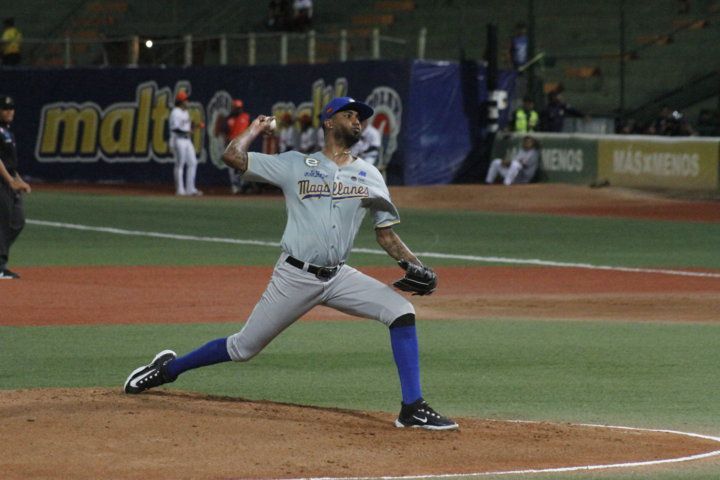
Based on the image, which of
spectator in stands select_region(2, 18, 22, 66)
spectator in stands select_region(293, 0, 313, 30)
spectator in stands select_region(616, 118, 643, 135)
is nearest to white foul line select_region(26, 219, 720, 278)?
spectator in stands select_region(616, 118, 643, 135)

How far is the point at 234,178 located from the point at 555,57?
8096 mm

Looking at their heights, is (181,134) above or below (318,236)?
below

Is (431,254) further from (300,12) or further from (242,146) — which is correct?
(300,12)

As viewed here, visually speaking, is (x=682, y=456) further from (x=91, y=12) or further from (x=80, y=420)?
(x=91, y=12)

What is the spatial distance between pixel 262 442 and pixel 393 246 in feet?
4.63

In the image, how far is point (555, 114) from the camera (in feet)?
113

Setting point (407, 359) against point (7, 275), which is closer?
point (407, 359)

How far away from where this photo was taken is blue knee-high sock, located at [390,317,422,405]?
8.42 metres

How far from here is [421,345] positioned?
12.5 meters

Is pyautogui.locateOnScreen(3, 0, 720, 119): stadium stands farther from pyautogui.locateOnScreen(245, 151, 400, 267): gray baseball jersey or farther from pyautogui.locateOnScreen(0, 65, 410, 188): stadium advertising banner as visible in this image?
pyautogui.locateOnScreen(245, 151, 400, 267): gray baseball jersey

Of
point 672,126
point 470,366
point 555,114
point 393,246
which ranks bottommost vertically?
point 470,366

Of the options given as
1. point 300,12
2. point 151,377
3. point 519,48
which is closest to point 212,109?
point 300,12

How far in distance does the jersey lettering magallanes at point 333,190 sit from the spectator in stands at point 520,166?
2477 cm

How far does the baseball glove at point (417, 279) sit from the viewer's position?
843 cm
